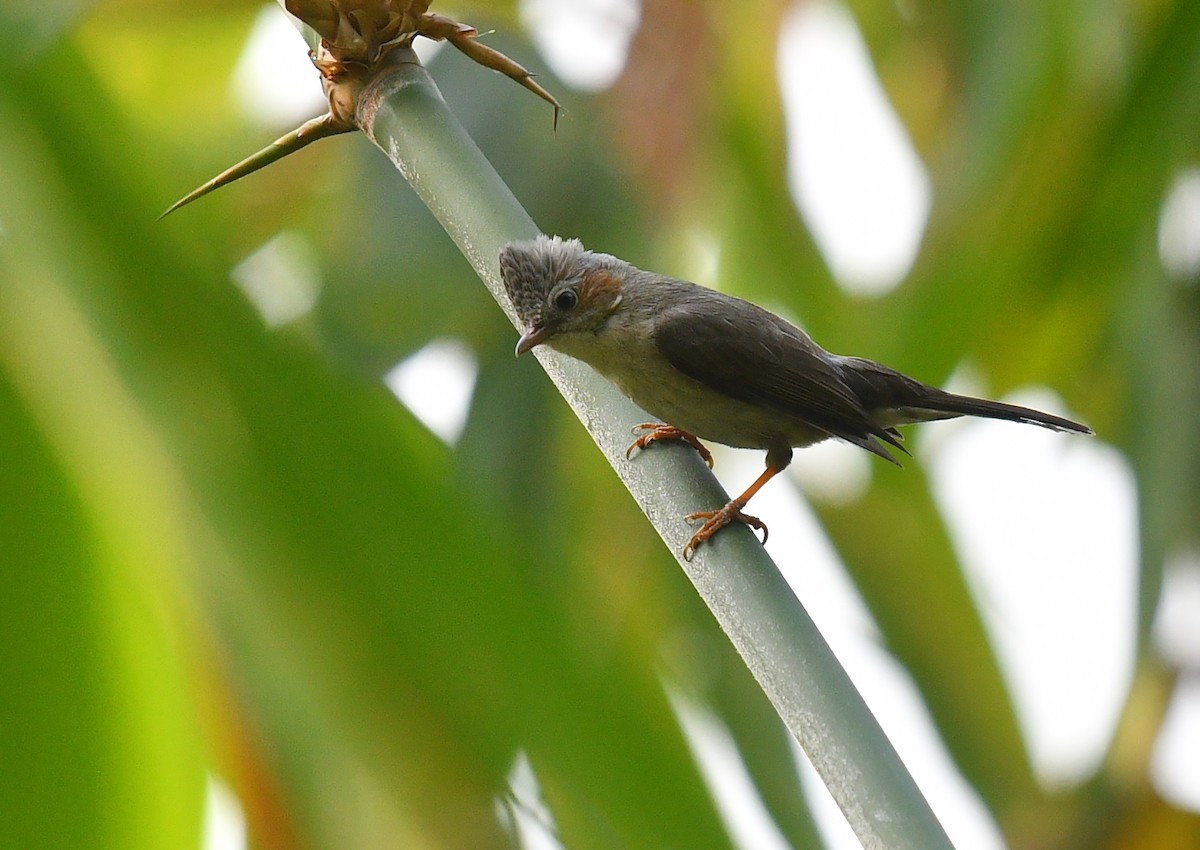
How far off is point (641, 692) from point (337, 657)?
28 centimetres

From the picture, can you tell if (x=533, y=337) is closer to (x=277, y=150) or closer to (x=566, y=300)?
(x=566, y=300)

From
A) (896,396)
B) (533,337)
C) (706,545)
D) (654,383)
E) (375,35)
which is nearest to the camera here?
(706,545)

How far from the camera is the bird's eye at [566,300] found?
314cm

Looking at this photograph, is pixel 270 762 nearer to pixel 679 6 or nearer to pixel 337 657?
pixel 337 657

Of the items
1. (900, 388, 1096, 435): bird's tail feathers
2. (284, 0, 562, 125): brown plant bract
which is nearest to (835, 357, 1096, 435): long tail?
(900, 388, 1096, 435): bird's tail feathers

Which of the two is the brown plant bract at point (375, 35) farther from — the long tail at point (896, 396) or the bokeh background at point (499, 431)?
the long tail at point (896, 396)

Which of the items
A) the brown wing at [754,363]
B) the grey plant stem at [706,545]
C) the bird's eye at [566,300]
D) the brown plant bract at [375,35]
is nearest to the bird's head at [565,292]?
the bird's eye at [566,300]

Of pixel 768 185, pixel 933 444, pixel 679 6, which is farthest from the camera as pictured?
pixel 933 444

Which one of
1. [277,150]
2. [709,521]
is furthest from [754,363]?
[277,150]

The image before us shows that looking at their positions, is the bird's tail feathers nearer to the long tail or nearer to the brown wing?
the long tail

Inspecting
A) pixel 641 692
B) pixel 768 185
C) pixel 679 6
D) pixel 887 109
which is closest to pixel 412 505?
pixel 641 692

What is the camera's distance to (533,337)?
287 centimetres

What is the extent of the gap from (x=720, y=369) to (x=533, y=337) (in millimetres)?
704

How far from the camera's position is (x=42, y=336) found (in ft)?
2.90
